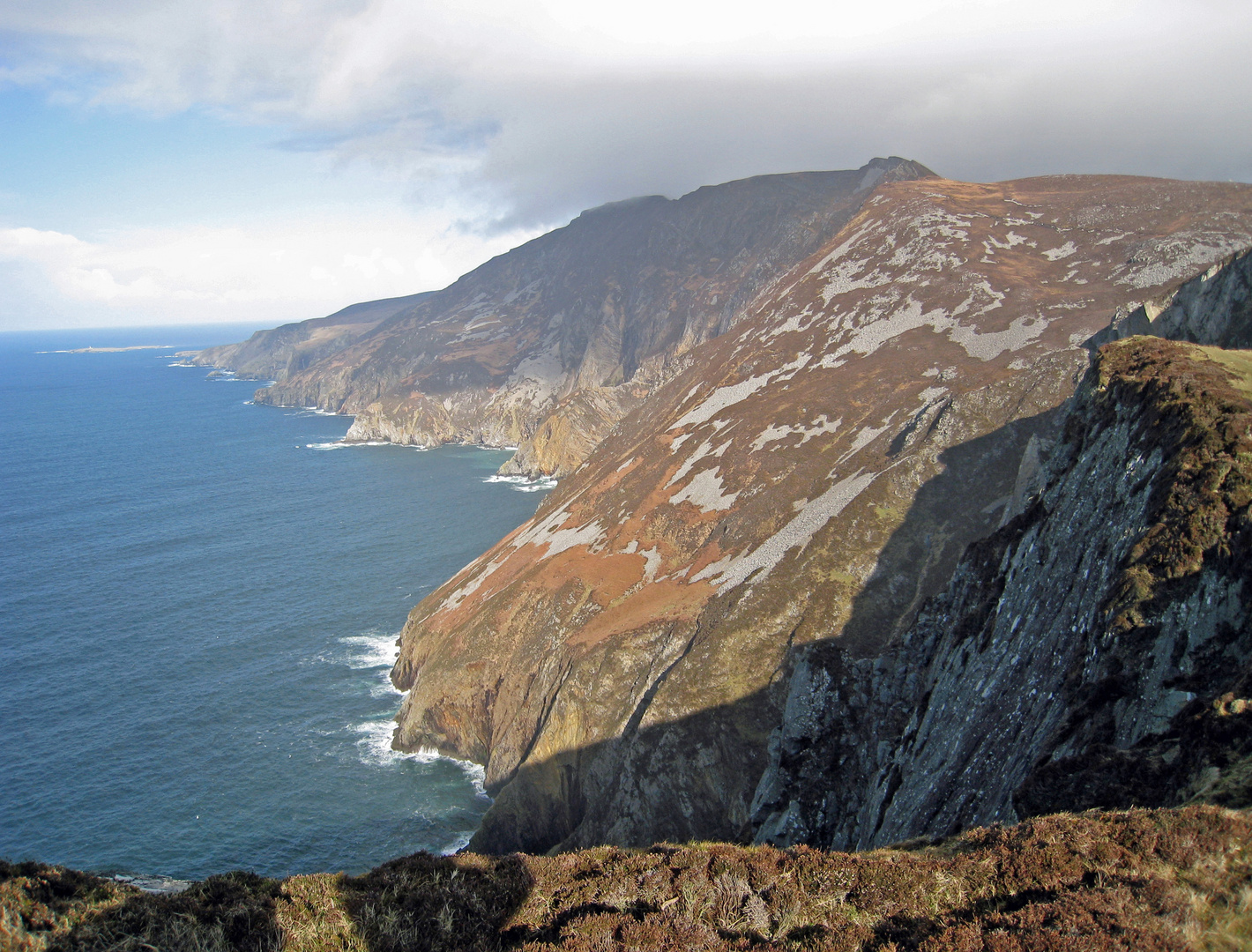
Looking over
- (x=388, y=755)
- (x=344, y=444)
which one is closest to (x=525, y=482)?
(x=344, y=444)

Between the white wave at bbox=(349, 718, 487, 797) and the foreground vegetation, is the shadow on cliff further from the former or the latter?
the foreground vegetation

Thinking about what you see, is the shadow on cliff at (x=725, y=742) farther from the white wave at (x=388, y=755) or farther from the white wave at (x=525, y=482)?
the white wave at (x=525, y=482)

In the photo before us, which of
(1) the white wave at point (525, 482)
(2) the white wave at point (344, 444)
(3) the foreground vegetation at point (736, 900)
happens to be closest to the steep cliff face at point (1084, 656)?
(3) the foreground vegetation at point (736, 900)

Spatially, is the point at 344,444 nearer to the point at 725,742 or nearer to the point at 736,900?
the point at 725,742

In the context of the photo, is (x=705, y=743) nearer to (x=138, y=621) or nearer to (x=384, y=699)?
(x=384, y=699)

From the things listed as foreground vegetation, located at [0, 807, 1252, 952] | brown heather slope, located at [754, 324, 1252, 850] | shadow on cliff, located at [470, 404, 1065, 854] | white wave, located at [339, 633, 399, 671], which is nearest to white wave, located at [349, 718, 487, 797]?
shadow on cliff, located at [470, 404, 1065, 854]
